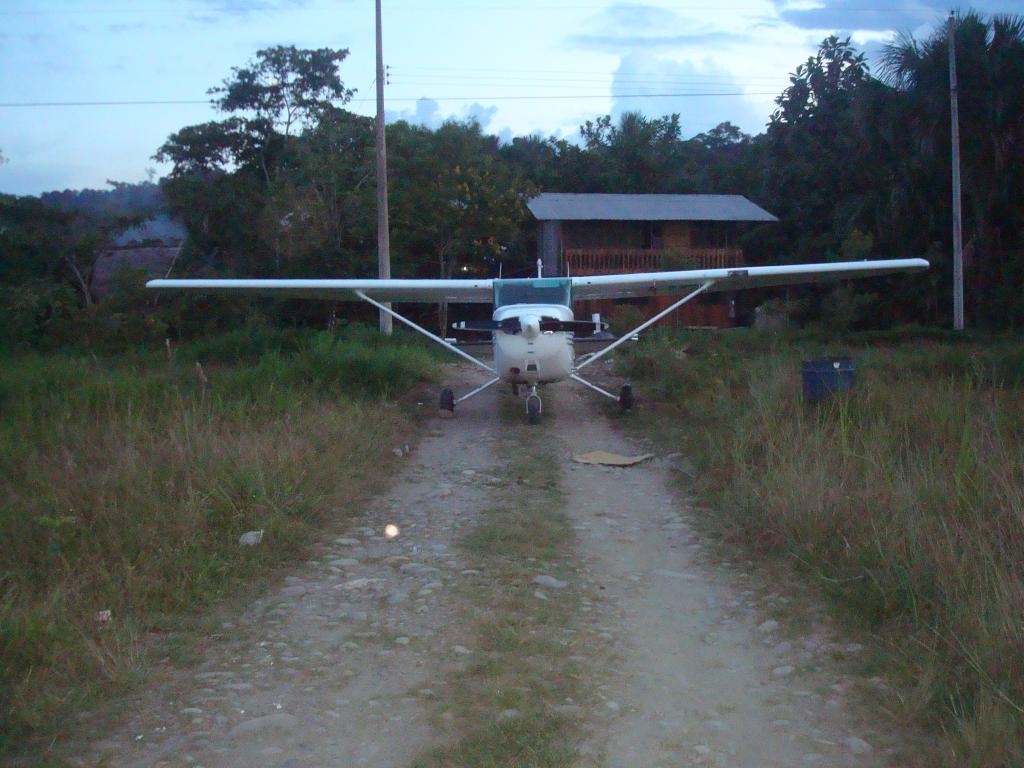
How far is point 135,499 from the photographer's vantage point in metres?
6.27

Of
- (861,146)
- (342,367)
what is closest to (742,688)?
(342,367)

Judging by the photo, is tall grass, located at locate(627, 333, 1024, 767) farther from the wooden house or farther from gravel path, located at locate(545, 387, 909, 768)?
the wooden house

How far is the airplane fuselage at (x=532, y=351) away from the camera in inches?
470

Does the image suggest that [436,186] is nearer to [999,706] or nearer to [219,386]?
[219,386]

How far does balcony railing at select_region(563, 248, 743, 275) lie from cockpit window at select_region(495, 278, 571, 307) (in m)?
17.3

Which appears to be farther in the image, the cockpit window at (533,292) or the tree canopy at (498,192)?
the tree canopy at (498,192)

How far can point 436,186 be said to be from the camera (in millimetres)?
27484

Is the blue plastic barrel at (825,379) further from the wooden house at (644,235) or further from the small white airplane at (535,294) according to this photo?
the wooden house at (644,235)

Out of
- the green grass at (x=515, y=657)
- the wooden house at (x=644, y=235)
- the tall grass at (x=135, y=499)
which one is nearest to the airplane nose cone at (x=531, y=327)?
the tall grass at (x=135, y=499)

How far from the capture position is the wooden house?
31.6 m

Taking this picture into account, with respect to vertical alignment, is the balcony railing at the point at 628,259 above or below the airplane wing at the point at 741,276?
above

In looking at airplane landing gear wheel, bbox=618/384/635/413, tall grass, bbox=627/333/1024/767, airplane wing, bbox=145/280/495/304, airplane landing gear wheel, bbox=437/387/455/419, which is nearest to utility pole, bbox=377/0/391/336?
airplane wing, bbox=145/280/495/304

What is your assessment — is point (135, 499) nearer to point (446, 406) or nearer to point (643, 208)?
point (446, 406)

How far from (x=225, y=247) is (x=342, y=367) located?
1651 centimetres
